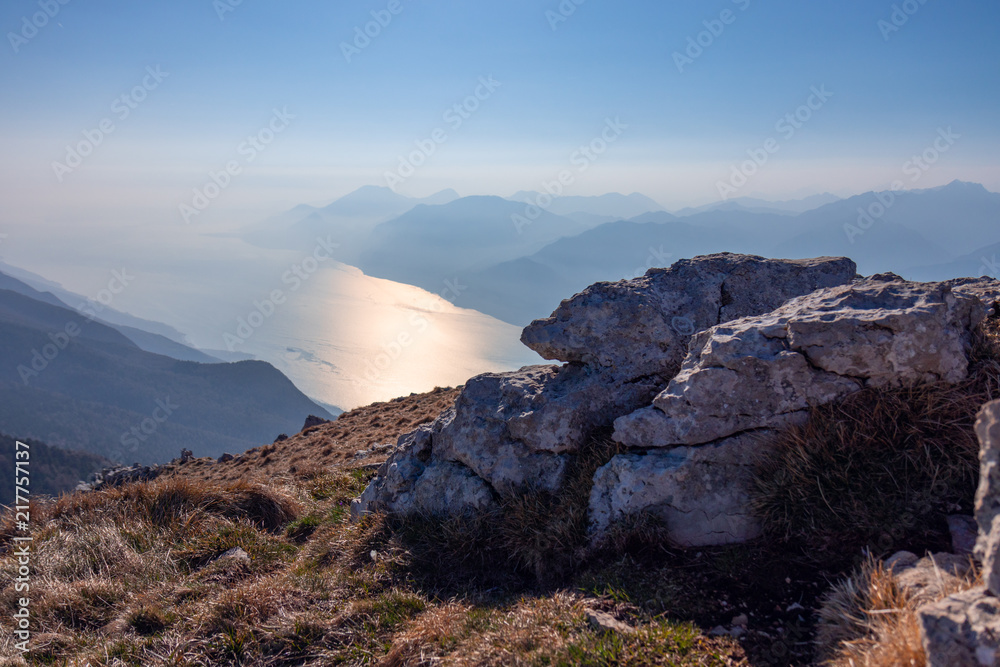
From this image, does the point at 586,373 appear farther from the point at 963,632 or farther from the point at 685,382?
the point at 963,632

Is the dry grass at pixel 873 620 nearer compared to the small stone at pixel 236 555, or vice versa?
the dry grass at pixel 873 620

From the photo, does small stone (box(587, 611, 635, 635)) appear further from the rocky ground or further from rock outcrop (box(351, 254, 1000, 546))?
rock outcrop (box(351, 254, 1000, 546))

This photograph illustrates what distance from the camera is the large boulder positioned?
6098mm

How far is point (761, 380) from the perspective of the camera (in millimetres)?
4824

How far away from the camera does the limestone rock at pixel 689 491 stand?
452 centimetres

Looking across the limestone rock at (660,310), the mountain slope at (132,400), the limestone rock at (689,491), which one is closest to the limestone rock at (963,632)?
the limestone rock at (689,491)

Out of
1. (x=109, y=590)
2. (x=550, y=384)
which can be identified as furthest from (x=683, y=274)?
(x=109, y=590)

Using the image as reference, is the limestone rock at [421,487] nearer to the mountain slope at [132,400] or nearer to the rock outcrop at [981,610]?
the rock outcrop at [981,610]

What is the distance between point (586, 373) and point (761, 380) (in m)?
2.22

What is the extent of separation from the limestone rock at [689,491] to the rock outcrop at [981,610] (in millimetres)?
2020

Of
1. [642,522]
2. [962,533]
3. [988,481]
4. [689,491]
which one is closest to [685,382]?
[689,491]

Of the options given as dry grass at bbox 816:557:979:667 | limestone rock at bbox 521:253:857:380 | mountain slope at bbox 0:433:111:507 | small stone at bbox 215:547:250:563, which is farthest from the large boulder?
mountain slope at bbox 0:433:111:507

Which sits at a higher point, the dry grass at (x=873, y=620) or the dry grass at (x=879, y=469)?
the dry grass at (x=879, y=469)

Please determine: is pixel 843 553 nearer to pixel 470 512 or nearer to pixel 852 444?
pixel 852 444
